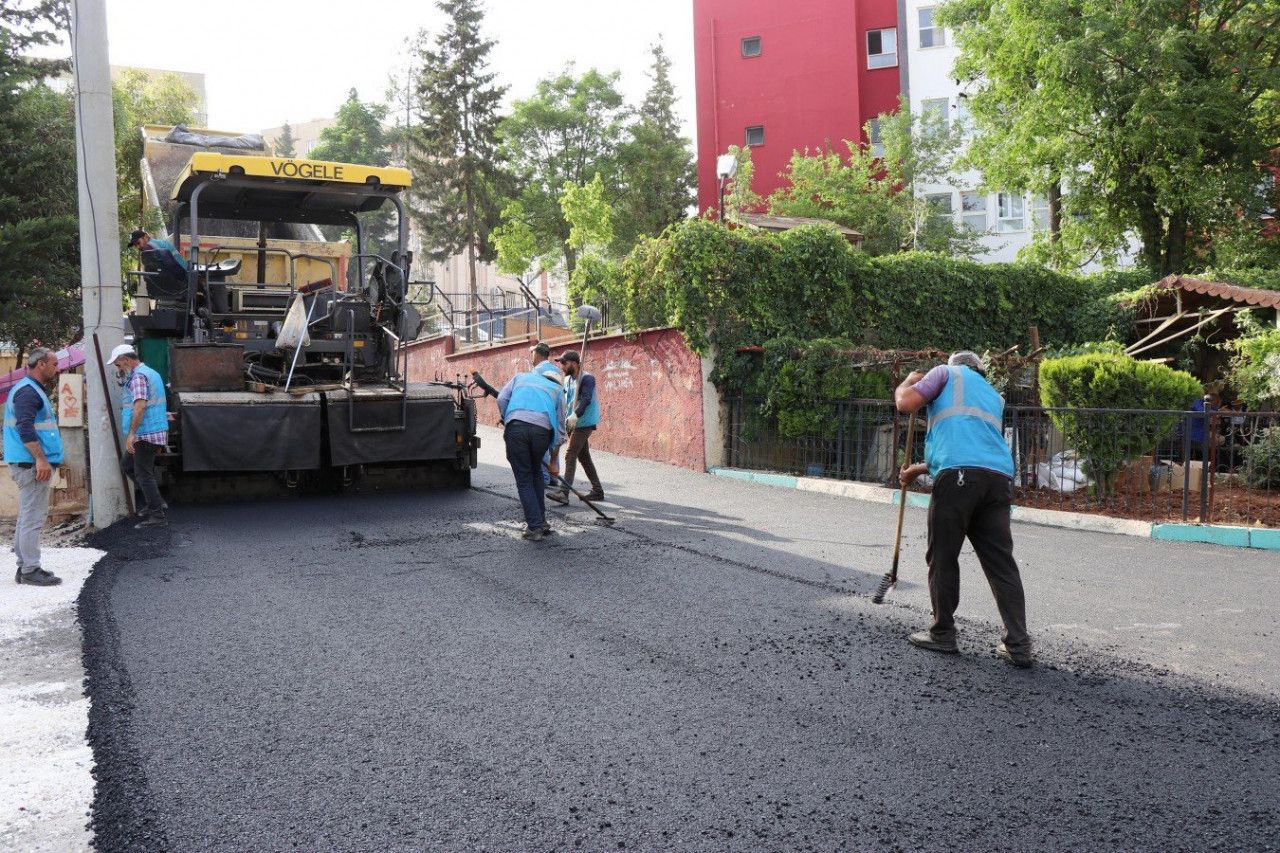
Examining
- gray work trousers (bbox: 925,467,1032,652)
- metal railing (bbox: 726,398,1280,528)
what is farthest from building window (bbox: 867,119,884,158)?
gray work trousers (bbox: 925,467,1032,652)

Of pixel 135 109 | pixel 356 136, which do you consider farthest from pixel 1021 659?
pixel 356 136

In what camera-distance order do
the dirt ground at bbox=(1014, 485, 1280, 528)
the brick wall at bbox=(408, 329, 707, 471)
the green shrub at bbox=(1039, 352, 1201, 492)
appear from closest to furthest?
1. the dirt ground at bbox=(1014, 485, 1280, 528)
2. the green shrub at bbox=(1039, 352, 1201, 492)
3. the brick wall at bbox=(408, 329, 707, 471)

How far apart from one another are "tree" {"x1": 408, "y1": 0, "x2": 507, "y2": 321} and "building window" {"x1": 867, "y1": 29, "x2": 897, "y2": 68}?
1552cm

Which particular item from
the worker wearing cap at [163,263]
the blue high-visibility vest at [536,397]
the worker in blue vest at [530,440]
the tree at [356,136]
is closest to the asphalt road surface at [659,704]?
the worker in blue vest at [530,440]

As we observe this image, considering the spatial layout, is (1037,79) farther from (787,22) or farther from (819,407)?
(787,22)

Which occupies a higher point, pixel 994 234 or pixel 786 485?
pixel 994 234

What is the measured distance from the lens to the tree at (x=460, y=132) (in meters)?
42.8

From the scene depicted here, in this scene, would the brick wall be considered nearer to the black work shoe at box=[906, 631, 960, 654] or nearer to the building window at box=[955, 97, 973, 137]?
the black work shoe at box=[906, 631, 960, 654]

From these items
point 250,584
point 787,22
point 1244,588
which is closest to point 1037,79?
point 787,22

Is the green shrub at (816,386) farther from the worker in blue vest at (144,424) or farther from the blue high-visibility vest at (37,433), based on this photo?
the blue high-visibility vest at (37,433)

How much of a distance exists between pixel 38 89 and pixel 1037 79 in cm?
2072

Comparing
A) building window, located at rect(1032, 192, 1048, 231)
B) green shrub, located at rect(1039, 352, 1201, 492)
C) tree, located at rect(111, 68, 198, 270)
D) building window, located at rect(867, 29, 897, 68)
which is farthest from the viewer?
building window, located at rect(867, 29, 897, 68)

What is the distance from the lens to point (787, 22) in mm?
35594

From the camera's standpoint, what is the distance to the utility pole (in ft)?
31.9
